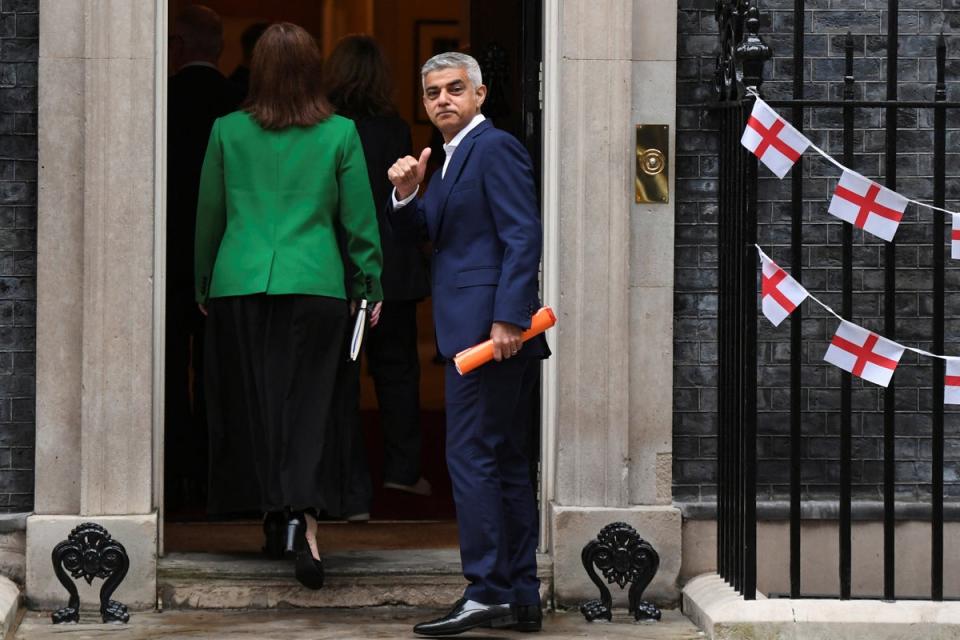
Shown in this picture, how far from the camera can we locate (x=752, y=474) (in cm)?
673

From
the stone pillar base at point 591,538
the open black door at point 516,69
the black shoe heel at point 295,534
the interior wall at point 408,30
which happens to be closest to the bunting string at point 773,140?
the open black door at point 516,69

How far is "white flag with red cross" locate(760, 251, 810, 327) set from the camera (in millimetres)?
6781

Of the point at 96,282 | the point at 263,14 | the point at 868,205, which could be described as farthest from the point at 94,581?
the point at 263,14

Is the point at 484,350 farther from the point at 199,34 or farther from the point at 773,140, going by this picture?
the point at 199,34

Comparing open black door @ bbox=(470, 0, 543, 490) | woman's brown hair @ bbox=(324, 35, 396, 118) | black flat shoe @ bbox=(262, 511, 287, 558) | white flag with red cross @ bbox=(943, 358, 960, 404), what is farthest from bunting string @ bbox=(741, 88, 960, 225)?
black flat shoe @ bbox=(262, 511, 287, 558)

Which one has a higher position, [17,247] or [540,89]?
[540,89]

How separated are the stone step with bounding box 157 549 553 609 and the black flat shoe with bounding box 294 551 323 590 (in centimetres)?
27

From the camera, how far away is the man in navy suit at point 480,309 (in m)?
6.62

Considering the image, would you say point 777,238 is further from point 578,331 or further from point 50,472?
point 50,472

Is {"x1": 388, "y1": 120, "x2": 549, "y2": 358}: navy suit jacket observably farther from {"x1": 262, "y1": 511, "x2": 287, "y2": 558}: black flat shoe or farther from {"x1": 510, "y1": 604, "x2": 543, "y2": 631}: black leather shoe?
{"x1": 262, "y1": 511, "x2": 287, "y2": 558}: black flat shoe

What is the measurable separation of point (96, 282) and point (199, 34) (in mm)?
1841

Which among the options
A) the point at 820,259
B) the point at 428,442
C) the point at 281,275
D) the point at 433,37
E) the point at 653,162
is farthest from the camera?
the point at 433,37

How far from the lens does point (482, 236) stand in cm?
670

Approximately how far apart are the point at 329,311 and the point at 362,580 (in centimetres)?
104
